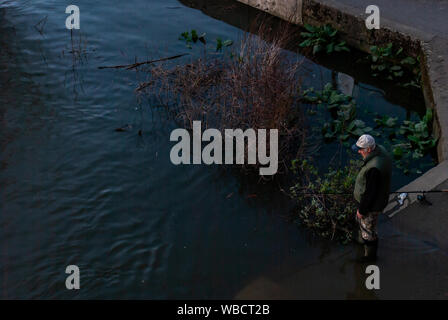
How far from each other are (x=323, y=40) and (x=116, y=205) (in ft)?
21.9

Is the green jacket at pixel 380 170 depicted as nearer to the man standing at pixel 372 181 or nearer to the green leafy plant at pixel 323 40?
the man standing at pixel 372 181

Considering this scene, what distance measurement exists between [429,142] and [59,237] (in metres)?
6.25

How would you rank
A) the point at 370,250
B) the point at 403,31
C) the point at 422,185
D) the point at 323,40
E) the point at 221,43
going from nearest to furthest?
the point at 370,250 → the point at 422,185 → the point at 403,31 → the point at 221,43 → the point at 323,40

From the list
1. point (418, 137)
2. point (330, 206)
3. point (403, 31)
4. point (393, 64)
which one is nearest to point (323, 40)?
point (393, 64)

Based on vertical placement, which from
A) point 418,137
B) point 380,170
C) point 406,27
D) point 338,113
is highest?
point 406,27

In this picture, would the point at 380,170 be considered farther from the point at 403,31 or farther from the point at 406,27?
the point at 406,27

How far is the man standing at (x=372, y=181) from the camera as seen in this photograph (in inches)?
258

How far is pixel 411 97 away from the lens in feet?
37.4

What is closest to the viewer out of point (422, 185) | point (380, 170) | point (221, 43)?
point (380, 170)

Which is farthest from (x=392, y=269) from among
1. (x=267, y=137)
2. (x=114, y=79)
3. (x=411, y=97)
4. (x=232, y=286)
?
(x=114, y=79)

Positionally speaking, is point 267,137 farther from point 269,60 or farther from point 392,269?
point 392,269

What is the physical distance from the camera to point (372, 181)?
21.6ft

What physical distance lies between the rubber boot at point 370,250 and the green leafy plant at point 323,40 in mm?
6567

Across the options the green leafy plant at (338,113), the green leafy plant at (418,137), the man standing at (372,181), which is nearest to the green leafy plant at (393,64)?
the green leafy plant at (338,113)
